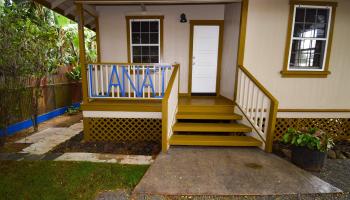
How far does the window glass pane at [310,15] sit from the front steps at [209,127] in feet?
9.30

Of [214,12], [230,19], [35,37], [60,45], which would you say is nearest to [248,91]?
[230,19]

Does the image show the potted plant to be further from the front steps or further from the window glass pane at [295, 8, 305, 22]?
the window glass pane at [295, 8, 305, 22]

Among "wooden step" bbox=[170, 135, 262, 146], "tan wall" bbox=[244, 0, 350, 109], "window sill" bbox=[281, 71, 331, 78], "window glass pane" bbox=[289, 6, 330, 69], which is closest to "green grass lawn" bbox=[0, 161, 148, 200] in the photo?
"wooden step" bbox=[170, 135, 262, 146]

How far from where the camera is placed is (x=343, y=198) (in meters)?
2.79

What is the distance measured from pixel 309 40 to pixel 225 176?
423cm

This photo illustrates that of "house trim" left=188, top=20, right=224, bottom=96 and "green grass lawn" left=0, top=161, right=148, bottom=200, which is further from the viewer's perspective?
"house trim" left=188, top=20, right=224, bottom=96

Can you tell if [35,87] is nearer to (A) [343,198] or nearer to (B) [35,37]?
(B) [35,37]

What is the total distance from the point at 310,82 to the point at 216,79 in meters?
2.47

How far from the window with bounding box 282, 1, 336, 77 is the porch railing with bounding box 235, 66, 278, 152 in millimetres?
1198

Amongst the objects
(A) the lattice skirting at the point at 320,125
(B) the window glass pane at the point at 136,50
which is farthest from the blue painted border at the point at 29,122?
(A) the lattice skirting at the point at 320,125

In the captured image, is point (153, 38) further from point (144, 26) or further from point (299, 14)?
point (299, 14)

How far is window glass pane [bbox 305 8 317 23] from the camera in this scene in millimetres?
4920

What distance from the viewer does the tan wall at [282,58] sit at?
15.7ft

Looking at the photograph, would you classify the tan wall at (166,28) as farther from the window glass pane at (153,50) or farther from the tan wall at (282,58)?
the tan wall at (282,58)
